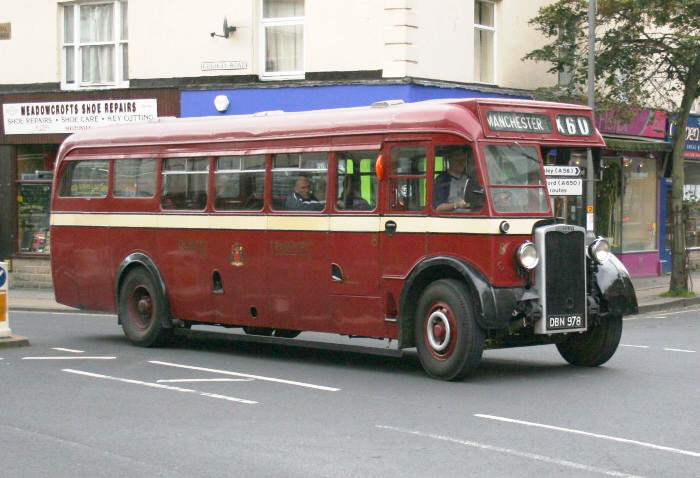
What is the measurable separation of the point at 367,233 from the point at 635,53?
13.0m

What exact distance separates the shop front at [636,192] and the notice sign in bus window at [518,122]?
16.0 metres

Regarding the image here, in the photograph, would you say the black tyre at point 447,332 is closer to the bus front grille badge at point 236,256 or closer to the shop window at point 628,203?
the bus front grille badge at point 236,256

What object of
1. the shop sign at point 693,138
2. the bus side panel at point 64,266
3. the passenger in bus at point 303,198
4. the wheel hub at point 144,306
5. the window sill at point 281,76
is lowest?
the wheel hub at point 144,306

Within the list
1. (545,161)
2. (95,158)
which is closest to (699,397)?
(545,161)

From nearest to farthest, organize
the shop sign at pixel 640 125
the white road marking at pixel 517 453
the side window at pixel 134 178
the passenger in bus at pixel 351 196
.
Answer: the white road marking at pixel 517 453 < the passenger in bus at pixel 351 196 < the side window at pixel 134 178 < the shop sign at pixel 640 125

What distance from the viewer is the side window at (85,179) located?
1692 centimetres

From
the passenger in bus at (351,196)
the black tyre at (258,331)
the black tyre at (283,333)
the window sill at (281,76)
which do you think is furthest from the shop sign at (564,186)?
the window sill at (281,76)

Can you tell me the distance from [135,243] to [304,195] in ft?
10.4

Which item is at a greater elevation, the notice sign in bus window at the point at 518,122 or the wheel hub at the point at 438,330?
the notice sign in bus window at the point at 518,122

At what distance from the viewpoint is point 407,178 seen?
13.0m

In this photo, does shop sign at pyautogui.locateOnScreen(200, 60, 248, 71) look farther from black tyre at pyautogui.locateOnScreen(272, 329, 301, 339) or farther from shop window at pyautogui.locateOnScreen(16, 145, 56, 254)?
black tyre at pyautogui.locateOnScreen(272, 329, 301, 339)

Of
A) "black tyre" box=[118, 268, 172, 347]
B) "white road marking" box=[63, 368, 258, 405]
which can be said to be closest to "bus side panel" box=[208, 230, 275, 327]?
"black tyre" box=[118, 268, 172, 347]

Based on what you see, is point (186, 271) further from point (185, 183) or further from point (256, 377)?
point (256, 377)

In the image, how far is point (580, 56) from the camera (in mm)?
25438
